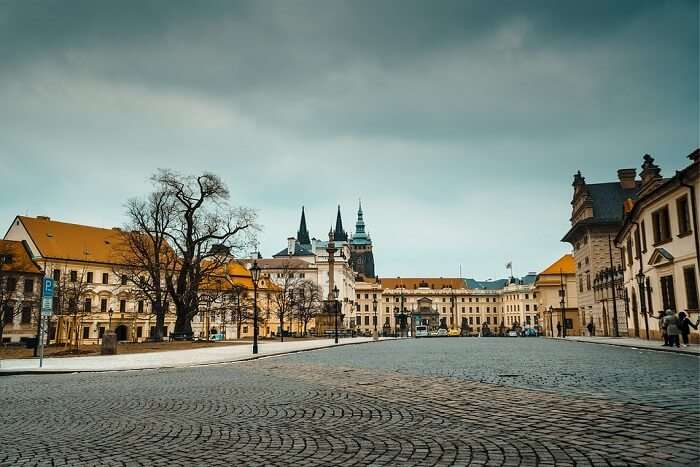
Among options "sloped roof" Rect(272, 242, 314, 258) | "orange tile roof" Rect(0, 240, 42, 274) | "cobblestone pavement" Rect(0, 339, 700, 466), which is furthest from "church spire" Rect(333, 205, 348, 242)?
"cobblestone pavement" Rect(0, 339, 700, 466)

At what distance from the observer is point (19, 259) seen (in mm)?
62719

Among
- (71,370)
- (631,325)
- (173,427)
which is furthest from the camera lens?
(631,325)

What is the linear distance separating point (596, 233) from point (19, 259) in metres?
63.8

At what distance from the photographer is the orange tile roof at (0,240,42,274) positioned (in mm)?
59594

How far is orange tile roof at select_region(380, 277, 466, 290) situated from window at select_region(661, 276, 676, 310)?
13611 centimetres

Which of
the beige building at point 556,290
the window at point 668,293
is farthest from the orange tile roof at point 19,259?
the beige building at point 556,290

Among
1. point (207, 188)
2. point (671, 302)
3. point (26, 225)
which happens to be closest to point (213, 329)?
point (26, 225)

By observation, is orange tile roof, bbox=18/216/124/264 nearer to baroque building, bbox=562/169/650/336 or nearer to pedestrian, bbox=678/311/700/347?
baroque building, bbox=562/169/650/336

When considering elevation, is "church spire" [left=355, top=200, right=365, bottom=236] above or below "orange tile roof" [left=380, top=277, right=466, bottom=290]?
above

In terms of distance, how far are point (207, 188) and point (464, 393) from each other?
3981cm

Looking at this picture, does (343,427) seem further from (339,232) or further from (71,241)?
(339,232)

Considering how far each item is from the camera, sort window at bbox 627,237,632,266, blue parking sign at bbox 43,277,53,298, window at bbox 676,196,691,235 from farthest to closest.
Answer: window at bbox 627,237,632,266 → window at bbox 676,196,691,235 → blue parking sign at bbox 43,277,53,298

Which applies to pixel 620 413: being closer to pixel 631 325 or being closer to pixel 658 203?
pixel 658 203

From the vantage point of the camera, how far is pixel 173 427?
775 cm
